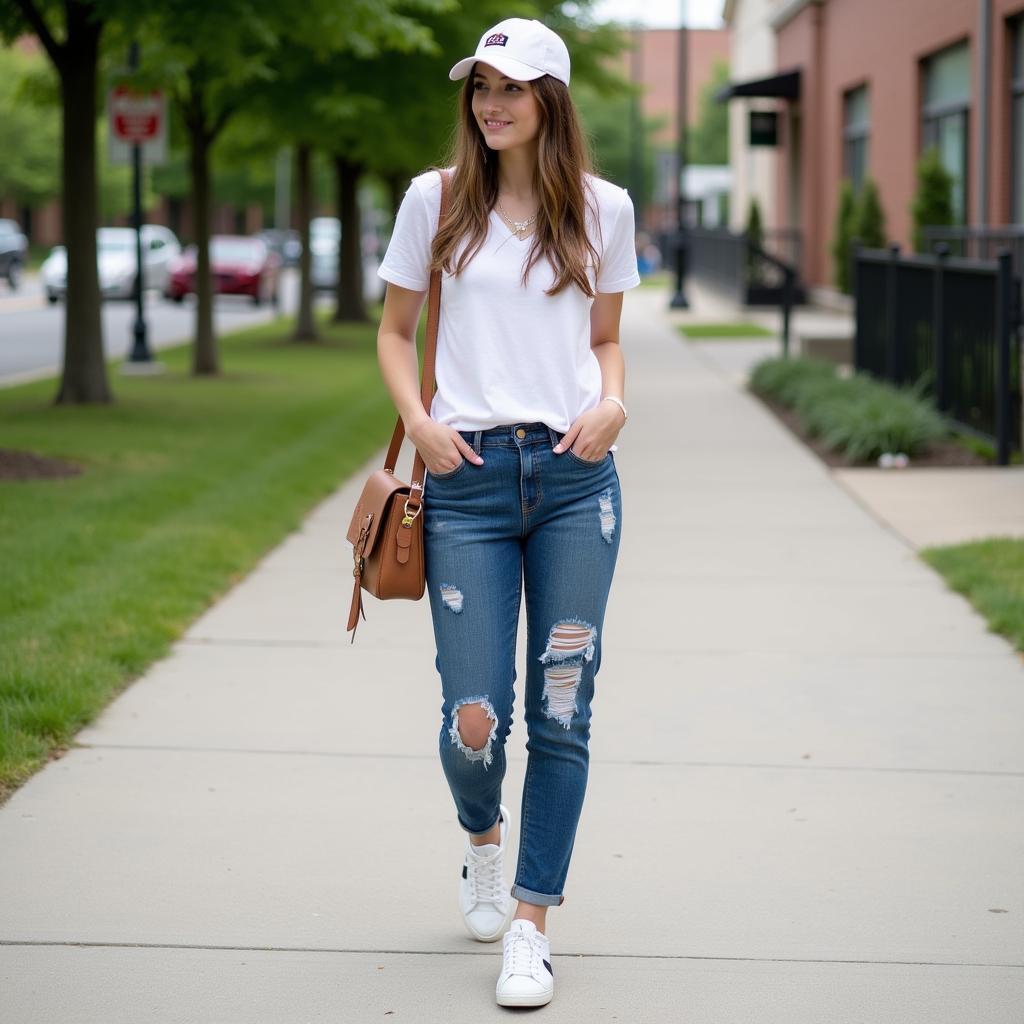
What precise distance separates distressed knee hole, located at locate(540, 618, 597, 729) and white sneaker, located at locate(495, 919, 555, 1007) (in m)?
0.45

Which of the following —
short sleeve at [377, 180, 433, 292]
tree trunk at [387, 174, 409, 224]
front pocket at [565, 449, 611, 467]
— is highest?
tree trunk at [387, 174, 409, 224]

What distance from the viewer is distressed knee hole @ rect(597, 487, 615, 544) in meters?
3.59

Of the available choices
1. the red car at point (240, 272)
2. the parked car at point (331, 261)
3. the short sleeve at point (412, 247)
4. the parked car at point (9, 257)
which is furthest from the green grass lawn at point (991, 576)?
the parked car at point (9, 257)

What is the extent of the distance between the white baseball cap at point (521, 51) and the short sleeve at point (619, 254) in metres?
0.31

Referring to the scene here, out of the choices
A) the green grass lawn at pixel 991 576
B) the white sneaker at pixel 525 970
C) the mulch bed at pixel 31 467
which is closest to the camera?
the white sneaker at pixel 525 970

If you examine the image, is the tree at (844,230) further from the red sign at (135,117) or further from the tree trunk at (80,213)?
the tree trunk at (80,213)

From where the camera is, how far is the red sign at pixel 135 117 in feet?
58.6

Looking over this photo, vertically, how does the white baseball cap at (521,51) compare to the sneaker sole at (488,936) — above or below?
above

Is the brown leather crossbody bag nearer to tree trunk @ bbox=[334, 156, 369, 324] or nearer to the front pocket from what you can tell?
the front pocket

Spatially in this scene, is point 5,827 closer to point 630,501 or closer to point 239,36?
point 630,501

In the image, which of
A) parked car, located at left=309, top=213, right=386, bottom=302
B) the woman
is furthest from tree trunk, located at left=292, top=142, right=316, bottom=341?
the woman

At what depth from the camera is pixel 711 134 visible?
81.6m

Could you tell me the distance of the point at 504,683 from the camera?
11.8 ft

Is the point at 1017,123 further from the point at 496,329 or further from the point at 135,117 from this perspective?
the point at 496,329
